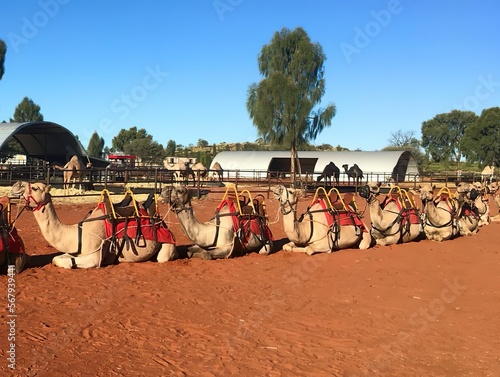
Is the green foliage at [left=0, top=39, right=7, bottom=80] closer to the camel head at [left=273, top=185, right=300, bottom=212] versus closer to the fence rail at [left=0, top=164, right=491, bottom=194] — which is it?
the fence rail at [left=0, top=164, right=491, bottom=194]

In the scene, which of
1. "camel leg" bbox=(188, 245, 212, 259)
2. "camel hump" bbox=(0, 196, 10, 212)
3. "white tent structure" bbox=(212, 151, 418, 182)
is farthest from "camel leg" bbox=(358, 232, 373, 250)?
"white tent structure" bbox=(212, 151, 418, 182)

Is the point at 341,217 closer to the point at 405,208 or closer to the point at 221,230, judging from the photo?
the point at 405,208

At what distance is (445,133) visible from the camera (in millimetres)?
82375

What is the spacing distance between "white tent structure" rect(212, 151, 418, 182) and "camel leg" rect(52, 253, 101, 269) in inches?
1383

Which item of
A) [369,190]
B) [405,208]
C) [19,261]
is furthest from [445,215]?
[19,261]

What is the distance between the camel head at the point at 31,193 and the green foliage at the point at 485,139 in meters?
58.6

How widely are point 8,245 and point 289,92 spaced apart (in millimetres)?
27031

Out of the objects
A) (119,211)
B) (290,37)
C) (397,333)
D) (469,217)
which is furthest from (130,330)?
(290,37)

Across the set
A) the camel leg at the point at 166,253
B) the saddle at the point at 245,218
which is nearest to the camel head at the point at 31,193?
the camel leg at the point at 166,253

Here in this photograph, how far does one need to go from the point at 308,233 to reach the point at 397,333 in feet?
13.7

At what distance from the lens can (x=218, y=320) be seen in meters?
5.32

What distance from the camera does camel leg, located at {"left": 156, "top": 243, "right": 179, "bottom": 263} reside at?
7.83m

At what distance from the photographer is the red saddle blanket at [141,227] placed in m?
7.42

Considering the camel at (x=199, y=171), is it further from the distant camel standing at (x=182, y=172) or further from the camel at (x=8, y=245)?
the camel at (x=8, y=245)
